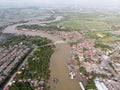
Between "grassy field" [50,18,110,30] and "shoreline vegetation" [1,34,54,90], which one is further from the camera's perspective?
"grassy field" [50,18,110,30]

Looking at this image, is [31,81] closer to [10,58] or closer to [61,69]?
[61,69]

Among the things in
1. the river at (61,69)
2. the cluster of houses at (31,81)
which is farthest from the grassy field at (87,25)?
the cluster of houses at (31,81)

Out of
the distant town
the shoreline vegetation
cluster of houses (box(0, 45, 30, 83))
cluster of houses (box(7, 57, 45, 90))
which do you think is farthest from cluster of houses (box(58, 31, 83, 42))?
cluster of houses (box(7, 57, 45, 90))

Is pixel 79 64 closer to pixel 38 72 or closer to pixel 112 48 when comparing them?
pixel 38 72

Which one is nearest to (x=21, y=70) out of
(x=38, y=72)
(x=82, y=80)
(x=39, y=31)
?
(x=38, y=72)

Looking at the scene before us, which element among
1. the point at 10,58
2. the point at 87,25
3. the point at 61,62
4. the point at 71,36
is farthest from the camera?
the point at 87,25

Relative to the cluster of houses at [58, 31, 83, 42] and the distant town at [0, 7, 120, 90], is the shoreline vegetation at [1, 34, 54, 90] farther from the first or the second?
the cluster of houses at [58, 31, 83, 42]

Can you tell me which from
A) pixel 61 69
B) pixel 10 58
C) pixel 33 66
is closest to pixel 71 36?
pixel 10 58

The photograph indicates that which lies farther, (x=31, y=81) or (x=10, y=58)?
(x=10, y=58)

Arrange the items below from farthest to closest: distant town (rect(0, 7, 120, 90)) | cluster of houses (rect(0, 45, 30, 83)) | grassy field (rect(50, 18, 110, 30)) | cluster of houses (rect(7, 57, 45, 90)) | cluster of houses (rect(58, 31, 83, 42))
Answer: grassy field (rect(50, 18, 110, 30)) → cluster of houses (rect(58, 31, 83, 42)) → cluster of houses (rect(0, 45, 30, 83)) → distant town (rect(0, 7, 120, 90)) → cluster of houses (rect(7, 57, 45, 90))
